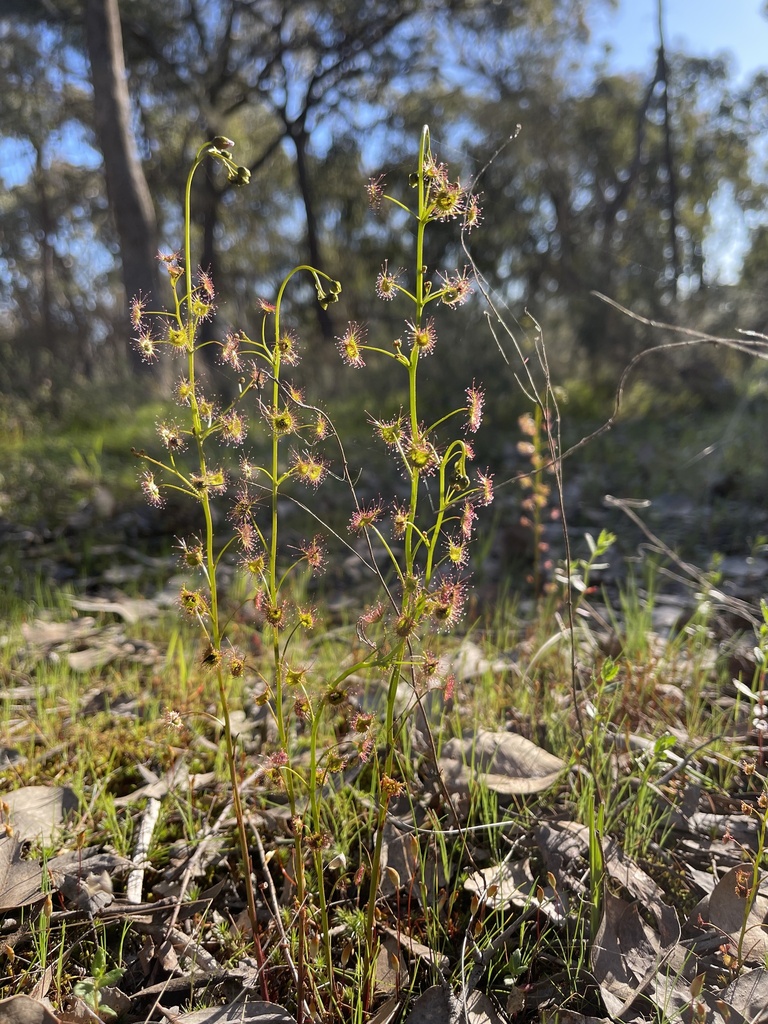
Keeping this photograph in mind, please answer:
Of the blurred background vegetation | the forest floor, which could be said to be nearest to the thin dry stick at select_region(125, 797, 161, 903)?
the forest floor

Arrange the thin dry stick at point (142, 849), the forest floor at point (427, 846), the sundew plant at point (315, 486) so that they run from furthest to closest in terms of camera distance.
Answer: the thin dry stick at point (142, 849)
the forest floor at point (427, 846)
the sundew plant at point (315, 486)

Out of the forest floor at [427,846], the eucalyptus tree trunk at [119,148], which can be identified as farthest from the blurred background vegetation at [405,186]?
the forest floor at [427,846]

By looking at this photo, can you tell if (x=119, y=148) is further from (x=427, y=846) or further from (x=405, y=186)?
(x=427, y=846)

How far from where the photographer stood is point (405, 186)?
11.0 meters

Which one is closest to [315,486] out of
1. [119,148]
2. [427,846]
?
[427,846]

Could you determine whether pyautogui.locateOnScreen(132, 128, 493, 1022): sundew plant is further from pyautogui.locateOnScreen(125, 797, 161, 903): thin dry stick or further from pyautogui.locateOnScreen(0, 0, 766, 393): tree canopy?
pyautogui.locateOnScreen(0, 0, 766, 393): tree canopy

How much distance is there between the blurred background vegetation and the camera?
8.03m

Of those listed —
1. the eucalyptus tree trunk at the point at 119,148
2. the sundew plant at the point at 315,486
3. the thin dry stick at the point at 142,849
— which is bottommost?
the thin dry stick at the point at 142,849

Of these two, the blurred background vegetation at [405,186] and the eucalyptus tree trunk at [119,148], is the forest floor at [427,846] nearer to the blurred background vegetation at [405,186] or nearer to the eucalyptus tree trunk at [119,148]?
the blurred background vegetation at [405,186]

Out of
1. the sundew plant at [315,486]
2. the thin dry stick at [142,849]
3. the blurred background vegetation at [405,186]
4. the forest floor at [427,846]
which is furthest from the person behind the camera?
the blurred background vegetation at [405,186]

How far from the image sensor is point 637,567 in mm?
3902

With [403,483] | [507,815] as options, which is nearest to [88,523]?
[403,483]

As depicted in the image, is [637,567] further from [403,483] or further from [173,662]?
[173,662]

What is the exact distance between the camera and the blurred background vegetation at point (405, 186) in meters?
8.03
